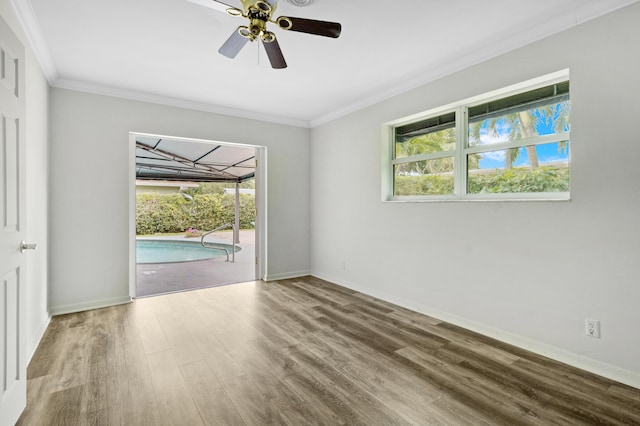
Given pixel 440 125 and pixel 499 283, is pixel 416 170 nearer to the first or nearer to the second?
pixel 440 125

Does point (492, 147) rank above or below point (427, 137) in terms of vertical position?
below

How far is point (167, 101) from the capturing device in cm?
390

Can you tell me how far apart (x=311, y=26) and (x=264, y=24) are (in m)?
0.28

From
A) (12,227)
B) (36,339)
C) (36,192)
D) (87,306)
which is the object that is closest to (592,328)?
(12,227)

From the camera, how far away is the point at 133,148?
148 inches

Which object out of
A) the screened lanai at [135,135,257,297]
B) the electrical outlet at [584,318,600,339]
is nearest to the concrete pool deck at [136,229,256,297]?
the screened lanai at [135,135,257,297]

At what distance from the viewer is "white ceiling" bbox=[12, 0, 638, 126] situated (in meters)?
2.16

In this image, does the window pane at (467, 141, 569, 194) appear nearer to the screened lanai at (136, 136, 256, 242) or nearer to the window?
the window

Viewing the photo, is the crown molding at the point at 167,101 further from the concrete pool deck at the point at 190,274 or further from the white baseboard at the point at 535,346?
the white baseboard at the point at 535,346

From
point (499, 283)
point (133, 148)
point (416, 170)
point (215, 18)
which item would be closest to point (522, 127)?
point (416, 170)

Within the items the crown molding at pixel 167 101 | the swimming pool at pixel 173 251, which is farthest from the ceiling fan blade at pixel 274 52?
the swimming pool at pixel 173 251

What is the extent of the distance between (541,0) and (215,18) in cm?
228

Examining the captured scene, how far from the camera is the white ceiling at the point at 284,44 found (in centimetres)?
216

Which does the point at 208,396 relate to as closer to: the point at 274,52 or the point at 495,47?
the point at 274,52
